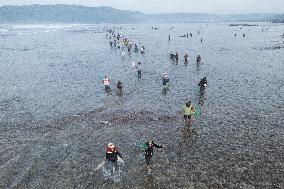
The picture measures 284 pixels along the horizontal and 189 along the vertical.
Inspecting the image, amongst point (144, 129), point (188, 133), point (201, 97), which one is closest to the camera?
point (188, 133)

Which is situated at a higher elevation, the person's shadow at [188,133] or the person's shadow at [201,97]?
the person's shadow at [201,97]

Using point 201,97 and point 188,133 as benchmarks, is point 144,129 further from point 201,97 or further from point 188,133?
point 201,97

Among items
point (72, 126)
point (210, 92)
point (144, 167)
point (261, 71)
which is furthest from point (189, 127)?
point (261, 71)

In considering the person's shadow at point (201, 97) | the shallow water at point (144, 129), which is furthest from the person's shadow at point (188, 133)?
the person's shadow at point (201, 97)

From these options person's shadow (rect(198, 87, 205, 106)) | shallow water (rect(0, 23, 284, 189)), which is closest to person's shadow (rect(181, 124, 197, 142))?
shallow water (rect(0, 23, 284, 189))

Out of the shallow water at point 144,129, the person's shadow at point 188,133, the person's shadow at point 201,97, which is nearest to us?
the shallow water at point 144,129

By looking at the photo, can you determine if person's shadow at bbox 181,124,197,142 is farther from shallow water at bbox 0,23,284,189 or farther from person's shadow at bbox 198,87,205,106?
person's shadow at bbox 198,87,205,106

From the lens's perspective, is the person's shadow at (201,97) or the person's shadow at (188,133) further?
the person's shadow at (201,97)

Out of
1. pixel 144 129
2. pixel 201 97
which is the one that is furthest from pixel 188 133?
pixel 201 97

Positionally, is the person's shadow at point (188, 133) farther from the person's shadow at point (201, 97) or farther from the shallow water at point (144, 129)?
the person's shadow at point (201, 97)

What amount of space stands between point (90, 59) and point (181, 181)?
1849 inches

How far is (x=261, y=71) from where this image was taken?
151 ft

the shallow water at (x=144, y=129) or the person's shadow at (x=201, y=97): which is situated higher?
the person's shadow at (x=201, y=97)

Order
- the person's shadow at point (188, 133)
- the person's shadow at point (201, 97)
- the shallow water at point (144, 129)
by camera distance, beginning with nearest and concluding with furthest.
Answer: the shallow water at point (144, 129), the person's shadow at point (188, 133), the person's shadow at point (201, 97)
